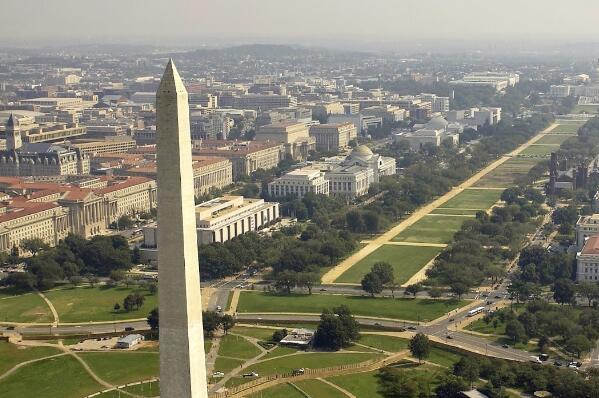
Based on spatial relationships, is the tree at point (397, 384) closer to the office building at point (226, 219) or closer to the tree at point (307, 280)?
the tree at point (307, 280)

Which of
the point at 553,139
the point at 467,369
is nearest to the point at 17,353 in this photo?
the point at 467,369

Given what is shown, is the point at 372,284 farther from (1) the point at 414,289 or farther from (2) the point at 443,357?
(2) the point at 443,357

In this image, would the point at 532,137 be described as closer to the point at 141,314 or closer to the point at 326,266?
the point at 326,266

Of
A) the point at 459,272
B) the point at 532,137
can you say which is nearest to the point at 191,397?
the point at 459,272

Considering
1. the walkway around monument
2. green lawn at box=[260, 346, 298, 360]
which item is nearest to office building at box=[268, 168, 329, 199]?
the walkway around monument

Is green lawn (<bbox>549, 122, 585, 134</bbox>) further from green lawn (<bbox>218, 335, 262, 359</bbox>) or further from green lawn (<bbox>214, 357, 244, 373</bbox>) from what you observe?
green lawn (<bbox>214, 357, 244, 373</bbox>)
